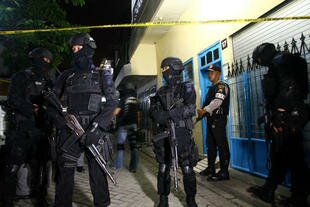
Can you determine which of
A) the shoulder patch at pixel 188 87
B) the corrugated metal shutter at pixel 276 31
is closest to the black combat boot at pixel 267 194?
the shoulder patch at pixel 188 87

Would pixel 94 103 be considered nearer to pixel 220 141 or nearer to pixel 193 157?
pixel 193 157

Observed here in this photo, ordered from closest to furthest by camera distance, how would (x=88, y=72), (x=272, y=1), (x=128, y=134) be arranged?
(x=88, y=72)
(x=272, y=1)
(x=128, y=134)

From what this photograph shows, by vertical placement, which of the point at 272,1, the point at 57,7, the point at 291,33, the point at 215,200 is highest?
the point at 57,7

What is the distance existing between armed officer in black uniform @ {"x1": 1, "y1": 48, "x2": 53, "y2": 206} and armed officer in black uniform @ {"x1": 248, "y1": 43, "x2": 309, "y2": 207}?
3096 mm

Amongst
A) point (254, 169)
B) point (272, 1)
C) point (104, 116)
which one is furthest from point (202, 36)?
point (104, 116)

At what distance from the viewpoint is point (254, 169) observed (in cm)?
549

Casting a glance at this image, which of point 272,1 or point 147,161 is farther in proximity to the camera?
point 147,161

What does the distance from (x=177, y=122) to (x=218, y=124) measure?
1938mm

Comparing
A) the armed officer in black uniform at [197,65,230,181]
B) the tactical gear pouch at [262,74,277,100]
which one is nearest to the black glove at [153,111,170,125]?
the tactical gear pouch at [262,74,277,100]

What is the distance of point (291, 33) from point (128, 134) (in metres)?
4.17

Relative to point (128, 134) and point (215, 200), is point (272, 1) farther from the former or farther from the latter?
point (128, 134)

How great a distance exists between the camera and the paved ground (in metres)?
4.13

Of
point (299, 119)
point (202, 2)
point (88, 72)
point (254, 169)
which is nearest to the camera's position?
point (88, 72)

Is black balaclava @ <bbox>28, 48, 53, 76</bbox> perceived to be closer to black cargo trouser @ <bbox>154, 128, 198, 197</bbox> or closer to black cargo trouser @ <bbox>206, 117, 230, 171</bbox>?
black cargo trouser @ <bbox>154, 128, 198, 197</bbox>
